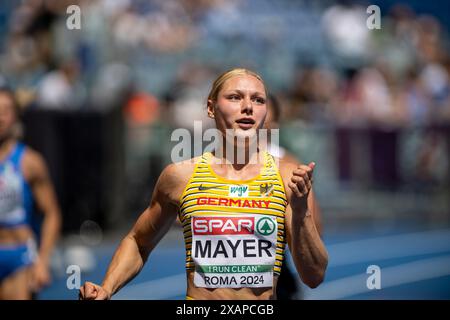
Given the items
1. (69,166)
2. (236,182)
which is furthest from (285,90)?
(236,182)

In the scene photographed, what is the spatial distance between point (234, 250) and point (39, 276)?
130 inches

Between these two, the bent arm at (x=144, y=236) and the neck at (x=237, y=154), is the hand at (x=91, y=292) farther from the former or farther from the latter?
the neck at (x=237, y=154)

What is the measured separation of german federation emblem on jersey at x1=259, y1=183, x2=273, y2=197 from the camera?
4898mm

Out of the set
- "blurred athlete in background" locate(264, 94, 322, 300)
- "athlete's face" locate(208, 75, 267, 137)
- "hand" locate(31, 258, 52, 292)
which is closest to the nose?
"athlete's face" locate(208, 75, 267, 137)

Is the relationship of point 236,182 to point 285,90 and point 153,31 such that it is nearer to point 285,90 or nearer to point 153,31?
point 285,90

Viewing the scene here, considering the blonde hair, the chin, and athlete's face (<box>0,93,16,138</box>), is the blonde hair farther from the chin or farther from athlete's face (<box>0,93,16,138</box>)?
athlete's face (<box>0,93,16,138</box>)

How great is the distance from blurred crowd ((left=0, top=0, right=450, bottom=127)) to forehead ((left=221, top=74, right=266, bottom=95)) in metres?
10.6

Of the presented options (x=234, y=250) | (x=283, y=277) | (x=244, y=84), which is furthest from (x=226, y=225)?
(x=283, y=277)

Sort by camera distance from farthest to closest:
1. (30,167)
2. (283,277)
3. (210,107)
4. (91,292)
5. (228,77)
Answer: (30,167) → (283,277) → (210,107) → (228,77) → (91,292)

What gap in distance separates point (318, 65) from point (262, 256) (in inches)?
573

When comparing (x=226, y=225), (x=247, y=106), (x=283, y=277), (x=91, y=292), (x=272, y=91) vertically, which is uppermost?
(x=272, y=91)

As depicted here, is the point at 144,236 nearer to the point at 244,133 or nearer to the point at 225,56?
the point at 244,133

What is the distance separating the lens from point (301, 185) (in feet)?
14.4

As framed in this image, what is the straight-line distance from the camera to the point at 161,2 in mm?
20172
